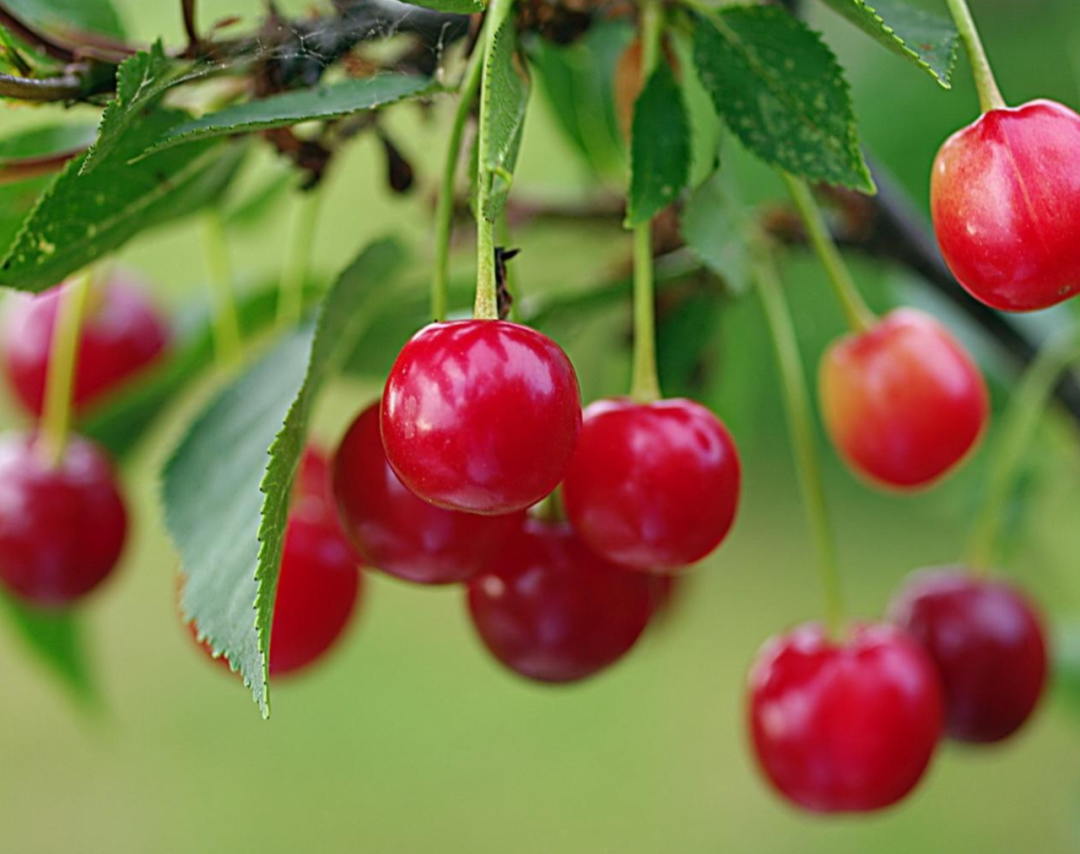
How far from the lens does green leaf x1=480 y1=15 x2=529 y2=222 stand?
38 cm

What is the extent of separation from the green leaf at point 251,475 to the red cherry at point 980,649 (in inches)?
14.7

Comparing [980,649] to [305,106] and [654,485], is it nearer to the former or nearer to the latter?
[654,485]

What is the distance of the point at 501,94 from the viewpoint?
0.40 m

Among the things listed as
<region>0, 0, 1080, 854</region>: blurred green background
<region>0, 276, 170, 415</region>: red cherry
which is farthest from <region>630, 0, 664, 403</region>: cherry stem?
<region>0, 0, 1080, 854</region>: blurred green background

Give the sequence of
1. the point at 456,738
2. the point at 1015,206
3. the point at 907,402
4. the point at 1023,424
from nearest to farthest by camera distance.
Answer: the point at 1015,206 < the point at 907,402 < the point at 1023,424 < the point at 456,738

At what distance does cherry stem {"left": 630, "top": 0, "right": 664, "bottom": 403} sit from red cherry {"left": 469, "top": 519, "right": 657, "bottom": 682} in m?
0.08

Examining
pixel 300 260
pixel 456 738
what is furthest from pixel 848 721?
pixel 456 738

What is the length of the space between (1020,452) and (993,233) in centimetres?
51

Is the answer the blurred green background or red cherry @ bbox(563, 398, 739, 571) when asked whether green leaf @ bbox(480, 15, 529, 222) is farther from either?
the blurred green background

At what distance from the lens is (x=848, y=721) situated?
0.66m

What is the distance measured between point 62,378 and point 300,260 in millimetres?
186

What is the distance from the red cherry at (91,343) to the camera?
0.90 meters

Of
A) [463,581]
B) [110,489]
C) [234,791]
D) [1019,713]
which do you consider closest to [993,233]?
[463,581]

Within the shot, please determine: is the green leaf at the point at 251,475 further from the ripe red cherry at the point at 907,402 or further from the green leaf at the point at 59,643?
the green leaf at the point at 59,643
